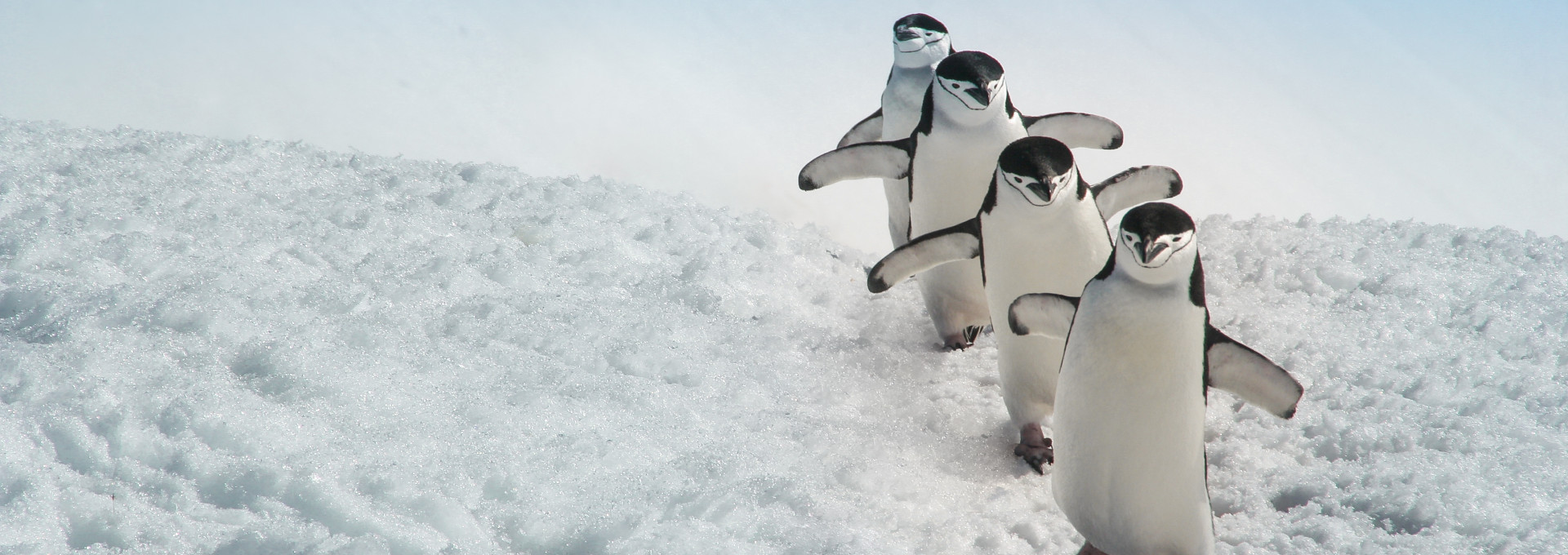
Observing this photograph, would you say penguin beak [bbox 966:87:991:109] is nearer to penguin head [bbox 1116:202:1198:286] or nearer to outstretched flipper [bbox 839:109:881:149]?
penguin head [bbox 1116:202:1198:286]

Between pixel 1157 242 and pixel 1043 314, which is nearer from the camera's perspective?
pixel 1157 242

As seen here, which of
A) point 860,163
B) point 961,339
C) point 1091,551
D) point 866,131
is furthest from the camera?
point 866,131

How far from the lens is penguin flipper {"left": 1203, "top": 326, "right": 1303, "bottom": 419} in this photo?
166cm

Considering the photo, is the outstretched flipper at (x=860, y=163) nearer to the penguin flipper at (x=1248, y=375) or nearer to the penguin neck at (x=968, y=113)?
the penguin neck at (x=968, y=113)

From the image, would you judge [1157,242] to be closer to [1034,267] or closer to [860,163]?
[1034,267]

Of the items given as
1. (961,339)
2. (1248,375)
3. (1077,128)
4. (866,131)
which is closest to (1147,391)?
(1248,375)

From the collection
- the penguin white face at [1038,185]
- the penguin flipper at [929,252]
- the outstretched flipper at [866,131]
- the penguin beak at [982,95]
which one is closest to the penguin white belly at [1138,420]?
the penguin white face at [1038,185]

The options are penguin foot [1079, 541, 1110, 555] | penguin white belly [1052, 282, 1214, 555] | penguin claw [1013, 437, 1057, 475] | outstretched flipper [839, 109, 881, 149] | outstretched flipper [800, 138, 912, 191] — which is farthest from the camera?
outstretched flipper [839, 109, 881, 149]

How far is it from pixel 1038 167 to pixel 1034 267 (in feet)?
0.85

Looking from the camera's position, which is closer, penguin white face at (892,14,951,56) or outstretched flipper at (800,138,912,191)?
outstretched flipper at (800,138,912,191)

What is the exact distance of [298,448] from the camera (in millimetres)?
1751

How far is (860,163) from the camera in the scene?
8.30 feet

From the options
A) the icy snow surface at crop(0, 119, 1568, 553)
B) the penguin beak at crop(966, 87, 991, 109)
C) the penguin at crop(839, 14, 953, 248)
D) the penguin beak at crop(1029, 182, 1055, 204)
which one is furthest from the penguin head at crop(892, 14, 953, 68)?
the penguin beak at crop(1029, 182, 1055, 204)

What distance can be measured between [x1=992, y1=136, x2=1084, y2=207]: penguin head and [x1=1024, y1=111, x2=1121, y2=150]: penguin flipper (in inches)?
29.2
